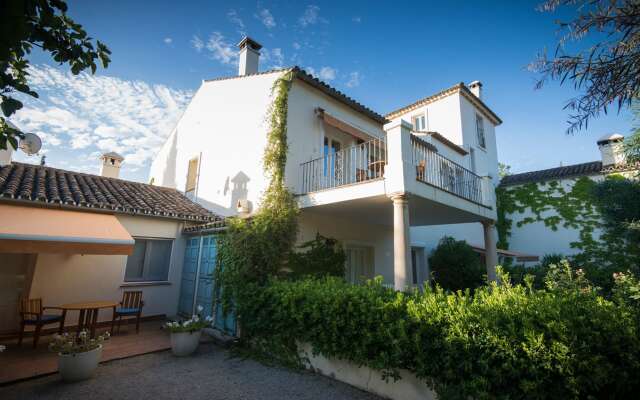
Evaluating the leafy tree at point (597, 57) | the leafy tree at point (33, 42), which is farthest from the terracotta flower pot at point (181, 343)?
the leafy tree at point (597, 57)

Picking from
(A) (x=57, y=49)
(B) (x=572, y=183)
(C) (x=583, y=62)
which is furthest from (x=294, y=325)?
(B) (x=572, y=183)

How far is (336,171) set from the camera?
43.7 feet

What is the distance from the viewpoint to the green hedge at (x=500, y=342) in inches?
176

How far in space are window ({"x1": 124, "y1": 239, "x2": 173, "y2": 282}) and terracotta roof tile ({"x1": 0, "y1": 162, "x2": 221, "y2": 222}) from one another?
147 centimetres

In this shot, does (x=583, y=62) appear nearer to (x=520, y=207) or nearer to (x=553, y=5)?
(x=553, y=5)

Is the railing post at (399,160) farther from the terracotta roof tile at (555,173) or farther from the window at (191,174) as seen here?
the terracotta roof tile at (555,173)

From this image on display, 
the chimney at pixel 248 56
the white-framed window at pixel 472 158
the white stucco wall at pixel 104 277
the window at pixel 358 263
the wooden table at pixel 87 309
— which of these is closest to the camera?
the wooden table at pixel 87 309

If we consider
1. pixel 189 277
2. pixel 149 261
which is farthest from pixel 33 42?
pixel 149 261

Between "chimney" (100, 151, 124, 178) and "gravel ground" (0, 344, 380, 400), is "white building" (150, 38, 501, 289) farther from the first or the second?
→ "chimney" (100, 151, 124, 178)

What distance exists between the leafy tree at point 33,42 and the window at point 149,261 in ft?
33.2

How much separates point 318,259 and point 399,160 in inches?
210

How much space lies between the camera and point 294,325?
322 inches

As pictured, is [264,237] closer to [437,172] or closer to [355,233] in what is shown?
[355,233]

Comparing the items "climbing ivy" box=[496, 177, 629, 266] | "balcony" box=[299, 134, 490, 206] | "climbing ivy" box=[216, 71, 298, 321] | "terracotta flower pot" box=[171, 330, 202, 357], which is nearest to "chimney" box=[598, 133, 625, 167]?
"climbing ivy" box=[496, 177, 629, 266]
